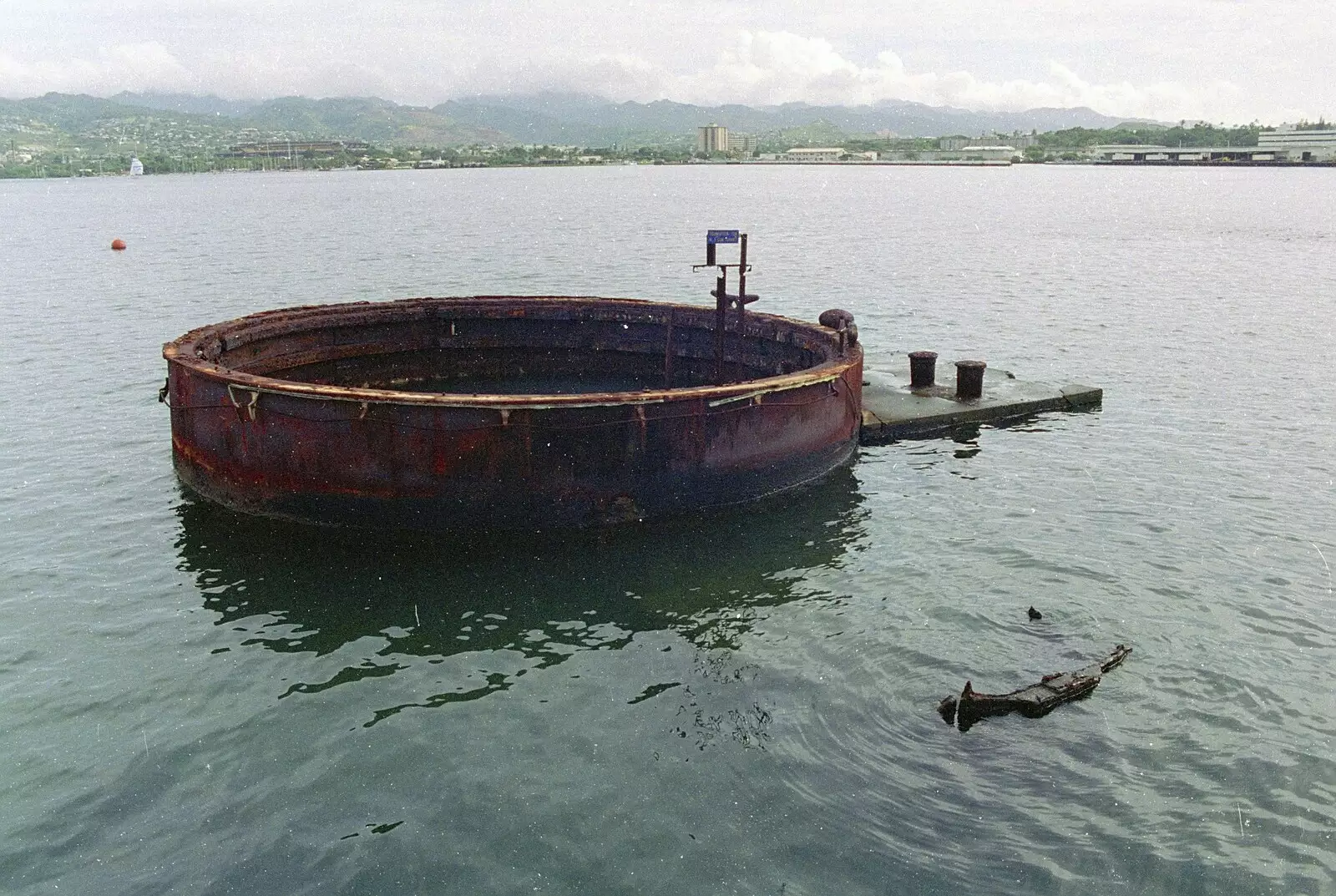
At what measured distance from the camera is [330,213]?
4136 inches

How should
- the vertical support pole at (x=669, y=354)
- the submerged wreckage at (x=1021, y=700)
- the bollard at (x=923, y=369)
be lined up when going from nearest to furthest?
the submerged wreckage at (x=1021, y=700) < the vertical support pole at (x=669, y=354) < the bollard at (x=923, y=369)

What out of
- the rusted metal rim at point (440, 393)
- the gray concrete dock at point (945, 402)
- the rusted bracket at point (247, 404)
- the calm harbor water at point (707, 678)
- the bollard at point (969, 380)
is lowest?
the calm harbor water at point (707, 678)

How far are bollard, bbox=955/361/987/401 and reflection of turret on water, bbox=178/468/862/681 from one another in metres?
7.84

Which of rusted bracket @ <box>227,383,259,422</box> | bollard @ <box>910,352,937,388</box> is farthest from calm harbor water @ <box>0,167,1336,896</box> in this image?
bollard @ <box>910,352,937,388</box>

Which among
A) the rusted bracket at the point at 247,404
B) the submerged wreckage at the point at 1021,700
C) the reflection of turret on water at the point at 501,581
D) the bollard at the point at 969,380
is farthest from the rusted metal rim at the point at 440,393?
the submerged wreckage at the point at 1021,700

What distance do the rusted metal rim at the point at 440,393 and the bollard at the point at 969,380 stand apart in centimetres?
437

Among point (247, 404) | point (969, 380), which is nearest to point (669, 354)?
point (969, 380)

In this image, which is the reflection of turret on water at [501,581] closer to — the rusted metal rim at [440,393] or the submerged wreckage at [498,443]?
the submerged wreckage at [498,443]

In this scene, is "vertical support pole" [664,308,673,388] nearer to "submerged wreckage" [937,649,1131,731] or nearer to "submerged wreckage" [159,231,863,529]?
"submerged wreckage" [159,231,863,529]

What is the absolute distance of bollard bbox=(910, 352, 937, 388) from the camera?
23234 millimetres

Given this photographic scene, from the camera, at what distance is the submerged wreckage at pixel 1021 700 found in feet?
34.2

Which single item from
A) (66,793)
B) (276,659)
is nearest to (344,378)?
(276,659)

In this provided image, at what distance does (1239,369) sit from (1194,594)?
18.5m

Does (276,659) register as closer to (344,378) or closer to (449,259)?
(344,378)
